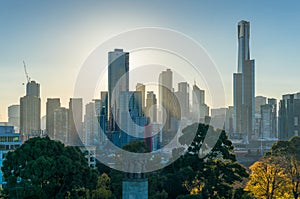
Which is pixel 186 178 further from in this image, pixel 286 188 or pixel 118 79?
pixel 118 79

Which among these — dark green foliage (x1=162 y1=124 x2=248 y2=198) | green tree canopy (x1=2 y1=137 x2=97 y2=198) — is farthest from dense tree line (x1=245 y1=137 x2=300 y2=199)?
green tree canopy (x1=2 y1=137 x2=97 y2=198)

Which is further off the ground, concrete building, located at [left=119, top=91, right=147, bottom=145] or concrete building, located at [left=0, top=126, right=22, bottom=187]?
concrete building, located at [left=119, top=91, right=147, bottom=145]

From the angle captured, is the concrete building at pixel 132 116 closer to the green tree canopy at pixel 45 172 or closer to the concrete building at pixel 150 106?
the concrete building at pixel 150 106

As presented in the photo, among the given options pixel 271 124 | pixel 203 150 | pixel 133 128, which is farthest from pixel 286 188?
pixel 271 124

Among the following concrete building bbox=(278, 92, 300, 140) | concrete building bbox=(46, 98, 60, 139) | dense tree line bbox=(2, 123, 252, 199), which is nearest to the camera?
dense tree line bbox=(2, 123, 252, 199)

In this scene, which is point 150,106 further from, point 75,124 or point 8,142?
point 8,142

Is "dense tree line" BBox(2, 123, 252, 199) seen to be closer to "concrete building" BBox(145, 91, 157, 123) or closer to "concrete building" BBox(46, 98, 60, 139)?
"concrete building" BBox(145, 91, 157, 123)

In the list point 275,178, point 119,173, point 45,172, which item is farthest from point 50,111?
point 45,172

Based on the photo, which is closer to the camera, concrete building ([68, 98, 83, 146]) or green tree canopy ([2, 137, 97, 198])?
green tree canopy ([2, 137, 97, 198])

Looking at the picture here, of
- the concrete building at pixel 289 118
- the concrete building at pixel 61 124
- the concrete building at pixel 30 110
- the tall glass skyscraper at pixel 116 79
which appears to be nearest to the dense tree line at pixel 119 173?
the tall glass skyscraper at pixel 116 79
